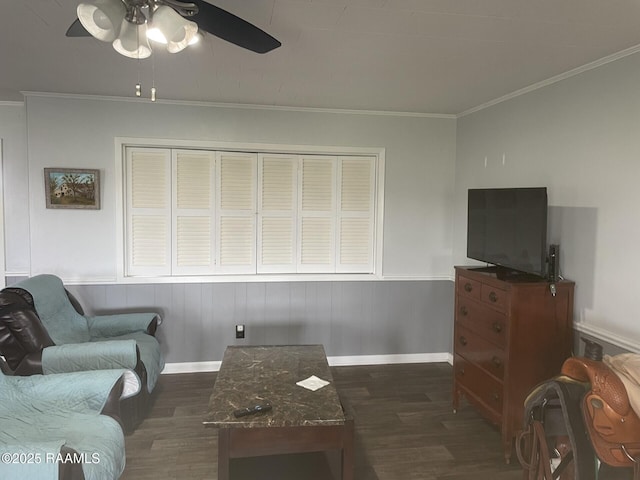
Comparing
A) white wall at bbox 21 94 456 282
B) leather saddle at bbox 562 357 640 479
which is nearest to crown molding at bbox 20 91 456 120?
white wall at bbox 21 94 456 282

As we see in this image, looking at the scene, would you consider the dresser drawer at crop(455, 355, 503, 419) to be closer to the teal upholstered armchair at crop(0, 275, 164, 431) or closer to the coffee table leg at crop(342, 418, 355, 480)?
the coffee table leg at crop(342, 418, 355, 480)

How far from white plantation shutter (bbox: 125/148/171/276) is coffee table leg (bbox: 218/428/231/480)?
2258 mm

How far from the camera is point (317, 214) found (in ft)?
14.1

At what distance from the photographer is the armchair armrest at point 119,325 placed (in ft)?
11.5

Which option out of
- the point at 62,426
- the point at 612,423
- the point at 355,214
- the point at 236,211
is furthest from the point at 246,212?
the point at 612,423

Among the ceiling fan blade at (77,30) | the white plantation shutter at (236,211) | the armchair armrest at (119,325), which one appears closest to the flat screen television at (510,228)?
the white plantation shutter at (236,211)

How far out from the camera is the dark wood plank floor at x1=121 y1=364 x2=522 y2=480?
8.55 ft

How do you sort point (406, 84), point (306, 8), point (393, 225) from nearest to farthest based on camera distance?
point (306, 8) < point (406, 84) < point (393, 225)

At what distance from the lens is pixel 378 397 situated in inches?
143

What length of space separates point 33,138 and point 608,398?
4.35 meters

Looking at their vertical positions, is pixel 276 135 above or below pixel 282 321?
above

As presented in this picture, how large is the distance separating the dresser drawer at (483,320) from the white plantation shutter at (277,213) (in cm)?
167

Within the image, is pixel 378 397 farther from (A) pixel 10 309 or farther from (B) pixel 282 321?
(A) pixel 10 309

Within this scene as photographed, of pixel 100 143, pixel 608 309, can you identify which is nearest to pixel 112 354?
pixel 100 143
